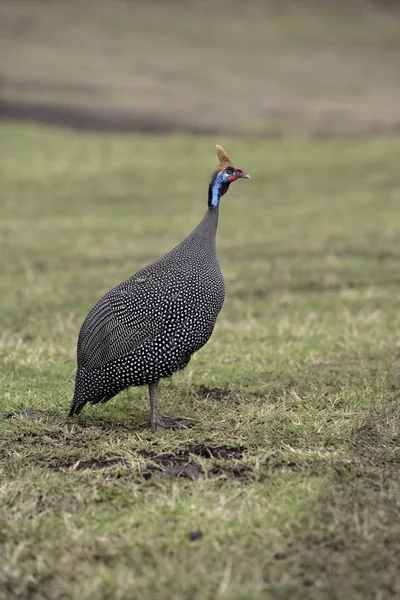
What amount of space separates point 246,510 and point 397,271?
6.15 meters

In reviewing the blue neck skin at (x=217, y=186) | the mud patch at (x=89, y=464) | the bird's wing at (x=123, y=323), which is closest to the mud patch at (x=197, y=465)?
the mud patch at (x=89, y=464)

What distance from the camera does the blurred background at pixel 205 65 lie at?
2194 centimetres

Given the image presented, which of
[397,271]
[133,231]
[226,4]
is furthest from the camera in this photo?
[226,4]

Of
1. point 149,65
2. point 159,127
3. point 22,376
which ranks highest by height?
point 149,65

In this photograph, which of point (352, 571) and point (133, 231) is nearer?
point (352, 571)

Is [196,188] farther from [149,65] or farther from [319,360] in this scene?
[149,65]

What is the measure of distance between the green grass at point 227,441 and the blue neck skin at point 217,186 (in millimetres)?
1138

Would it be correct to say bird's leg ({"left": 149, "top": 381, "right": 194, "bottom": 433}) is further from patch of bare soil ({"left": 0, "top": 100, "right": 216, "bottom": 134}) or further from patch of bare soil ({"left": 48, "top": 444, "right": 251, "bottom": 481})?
patch of bare soil ({"left": 0, "top": 100, "right": 216, "bottom": 134})

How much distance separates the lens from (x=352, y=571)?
11.2 ft

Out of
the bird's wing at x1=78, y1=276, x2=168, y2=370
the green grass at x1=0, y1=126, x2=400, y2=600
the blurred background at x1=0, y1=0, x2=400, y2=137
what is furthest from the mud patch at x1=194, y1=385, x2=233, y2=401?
the blurred background at x1=0, y1=0, x2=400, y2=137

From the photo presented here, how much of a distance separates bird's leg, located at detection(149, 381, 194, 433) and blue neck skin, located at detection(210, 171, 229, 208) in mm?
1084

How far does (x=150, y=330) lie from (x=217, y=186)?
36.6 inches

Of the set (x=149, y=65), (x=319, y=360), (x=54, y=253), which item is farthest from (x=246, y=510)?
(x=149, y=65)

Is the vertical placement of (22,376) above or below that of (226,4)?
below
